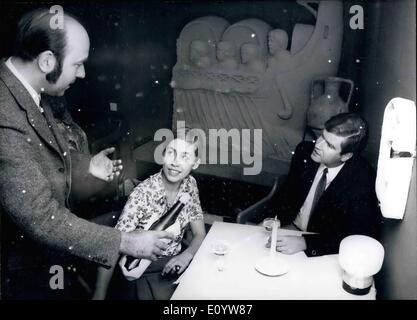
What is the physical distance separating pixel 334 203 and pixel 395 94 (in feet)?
1.83

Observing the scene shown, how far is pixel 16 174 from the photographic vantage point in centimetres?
146

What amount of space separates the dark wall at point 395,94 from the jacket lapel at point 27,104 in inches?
50.7

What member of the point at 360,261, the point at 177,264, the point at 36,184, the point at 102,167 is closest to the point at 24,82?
the point at 36,184

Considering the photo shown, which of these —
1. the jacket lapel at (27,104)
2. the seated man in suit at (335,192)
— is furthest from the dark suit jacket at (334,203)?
the jacket lapel at (27,104)

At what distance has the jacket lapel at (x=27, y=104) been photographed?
1508 millimetres

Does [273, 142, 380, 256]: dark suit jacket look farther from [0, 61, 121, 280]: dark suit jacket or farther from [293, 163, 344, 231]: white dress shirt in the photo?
[0, 61, 121, 280]: dark suit jacket

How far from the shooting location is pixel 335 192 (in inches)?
79.7

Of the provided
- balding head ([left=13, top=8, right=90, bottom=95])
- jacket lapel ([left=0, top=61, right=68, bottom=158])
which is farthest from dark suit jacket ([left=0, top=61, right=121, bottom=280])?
balding head ([left=13, top=8, right=90, bottom=95])

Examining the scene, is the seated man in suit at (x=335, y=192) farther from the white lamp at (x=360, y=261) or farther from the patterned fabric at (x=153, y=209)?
the patterned fabric at (x=153, y=209)

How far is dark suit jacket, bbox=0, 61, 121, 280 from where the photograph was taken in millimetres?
1472

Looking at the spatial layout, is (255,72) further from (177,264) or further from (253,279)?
(253,279)

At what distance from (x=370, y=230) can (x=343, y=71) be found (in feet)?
6.95
